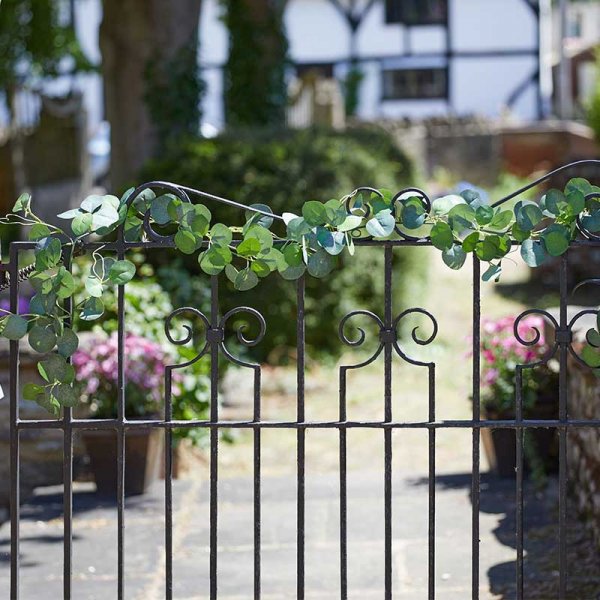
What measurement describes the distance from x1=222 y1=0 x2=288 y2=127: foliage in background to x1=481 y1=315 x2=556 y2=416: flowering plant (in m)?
7.12

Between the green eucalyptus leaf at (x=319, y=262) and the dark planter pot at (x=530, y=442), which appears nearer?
the green eucalyptus leaf at (x=319, y=262)

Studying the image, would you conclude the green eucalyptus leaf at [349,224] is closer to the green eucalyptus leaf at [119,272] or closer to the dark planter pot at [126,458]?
the green eucalyptus leaf at [119,272]

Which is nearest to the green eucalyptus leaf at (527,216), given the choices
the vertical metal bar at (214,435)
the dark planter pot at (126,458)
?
the vertical metal bar at (214,435)

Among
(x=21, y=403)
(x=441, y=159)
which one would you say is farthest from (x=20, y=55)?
(x=21, y=403)

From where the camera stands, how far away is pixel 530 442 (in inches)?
201

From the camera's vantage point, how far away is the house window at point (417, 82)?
89.8 ft

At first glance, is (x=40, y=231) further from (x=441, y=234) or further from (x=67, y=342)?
(x=441, y=234)

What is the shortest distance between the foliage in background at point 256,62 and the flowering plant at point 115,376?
23.4 feet

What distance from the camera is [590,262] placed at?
35.0 ft

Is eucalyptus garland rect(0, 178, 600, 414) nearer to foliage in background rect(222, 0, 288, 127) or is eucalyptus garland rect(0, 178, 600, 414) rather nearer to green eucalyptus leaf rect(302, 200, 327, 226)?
green eucalyptus leaf rect(302, 200, 327, 226)

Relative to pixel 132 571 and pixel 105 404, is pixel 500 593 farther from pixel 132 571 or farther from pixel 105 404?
pixel 105 404

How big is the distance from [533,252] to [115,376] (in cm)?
287

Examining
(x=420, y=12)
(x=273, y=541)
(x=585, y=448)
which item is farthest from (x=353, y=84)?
(x=273, y=541)

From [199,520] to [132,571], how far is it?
721mm
